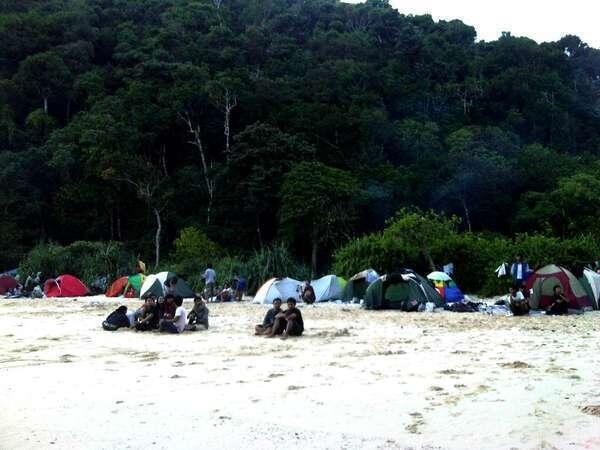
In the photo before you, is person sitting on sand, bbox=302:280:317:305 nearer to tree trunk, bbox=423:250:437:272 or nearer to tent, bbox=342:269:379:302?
tent, bbox=342:269:379:302

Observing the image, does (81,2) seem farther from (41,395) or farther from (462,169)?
(41,395)

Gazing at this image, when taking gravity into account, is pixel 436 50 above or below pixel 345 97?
above

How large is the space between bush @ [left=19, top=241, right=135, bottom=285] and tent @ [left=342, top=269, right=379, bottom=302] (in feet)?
42.2

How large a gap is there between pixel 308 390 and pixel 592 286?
43.0ft

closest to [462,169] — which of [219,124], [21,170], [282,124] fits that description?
[282,124]

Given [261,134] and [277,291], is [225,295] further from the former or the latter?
[261,134]

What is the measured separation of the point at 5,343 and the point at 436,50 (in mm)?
64059

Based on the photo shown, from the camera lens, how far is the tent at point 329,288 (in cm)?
2273

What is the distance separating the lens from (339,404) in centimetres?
647

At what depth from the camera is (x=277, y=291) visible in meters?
22.3

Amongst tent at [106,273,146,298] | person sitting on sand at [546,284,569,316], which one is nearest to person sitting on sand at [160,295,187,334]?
person sitting on sand at [546,284,569,316]

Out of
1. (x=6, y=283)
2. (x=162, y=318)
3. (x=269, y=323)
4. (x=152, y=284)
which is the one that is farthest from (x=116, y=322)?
(x=6, y=283)

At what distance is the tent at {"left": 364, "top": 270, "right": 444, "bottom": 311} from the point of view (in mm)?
18391

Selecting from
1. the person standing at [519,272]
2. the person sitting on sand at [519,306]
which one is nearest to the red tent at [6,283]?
the person standing at [519,272]
